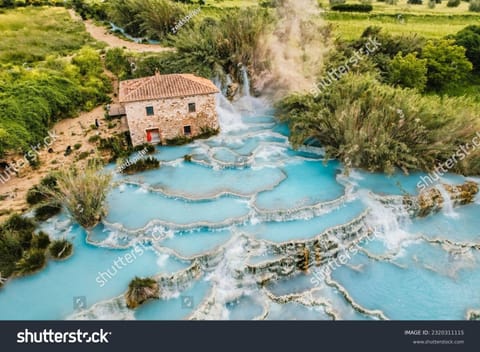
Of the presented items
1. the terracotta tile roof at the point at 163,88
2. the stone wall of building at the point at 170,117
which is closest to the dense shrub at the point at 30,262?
the stone wall of building at the point at 170,117

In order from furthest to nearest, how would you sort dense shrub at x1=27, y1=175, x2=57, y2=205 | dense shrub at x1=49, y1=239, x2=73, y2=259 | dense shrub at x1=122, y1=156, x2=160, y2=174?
dense shrub at x1=122, y1=156, x2=160, y2=174, dense shrub at x1=27, y1=175, x2=57, y2=205, dense shrub at x1=49, y1=239, x2=73, y2=259

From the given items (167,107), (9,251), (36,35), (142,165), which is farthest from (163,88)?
(36,35)

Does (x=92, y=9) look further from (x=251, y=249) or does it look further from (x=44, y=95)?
(x=251, y=249)

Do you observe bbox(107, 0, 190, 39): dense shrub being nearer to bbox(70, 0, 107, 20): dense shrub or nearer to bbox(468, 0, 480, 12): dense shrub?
bbox(70, 0, 107, 20): dense shrub

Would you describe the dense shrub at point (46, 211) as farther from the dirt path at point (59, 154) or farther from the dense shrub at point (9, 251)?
the dense shrub at point (9, 251)

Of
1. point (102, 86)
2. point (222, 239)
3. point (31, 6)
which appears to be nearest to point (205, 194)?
point (222, 239)

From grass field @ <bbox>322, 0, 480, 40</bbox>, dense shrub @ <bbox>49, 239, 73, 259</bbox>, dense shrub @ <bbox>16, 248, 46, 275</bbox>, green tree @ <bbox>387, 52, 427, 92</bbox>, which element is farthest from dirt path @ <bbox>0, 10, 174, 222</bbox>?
grass field @ <bbox>322, 0, 480, 40</bbox>
